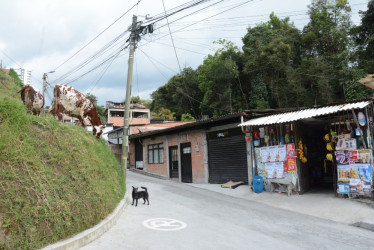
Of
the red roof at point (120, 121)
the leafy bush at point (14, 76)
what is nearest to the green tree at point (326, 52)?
the red roof at point (120, 121)

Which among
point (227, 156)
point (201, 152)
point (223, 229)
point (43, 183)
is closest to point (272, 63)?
point (201, 152)

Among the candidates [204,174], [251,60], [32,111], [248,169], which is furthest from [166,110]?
[32,111]

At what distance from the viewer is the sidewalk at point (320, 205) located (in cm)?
Result: 823

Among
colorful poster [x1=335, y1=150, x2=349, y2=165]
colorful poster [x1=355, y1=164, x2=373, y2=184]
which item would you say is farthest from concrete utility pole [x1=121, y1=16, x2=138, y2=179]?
colorful poster [x1=355, y1=164, x2=373, y2=184]

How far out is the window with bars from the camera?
20.0 metres

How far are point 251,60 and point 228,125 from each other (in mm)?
17858

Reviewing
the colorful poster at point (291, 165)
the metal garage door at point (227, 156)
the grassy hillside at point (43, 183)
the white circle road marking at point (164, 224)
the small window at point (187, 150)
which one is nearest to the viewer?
the grassy hillside at point (43, 183)

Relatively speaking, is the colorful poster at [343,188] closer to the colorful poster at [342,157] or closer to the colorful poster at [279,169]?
the colorful poster at [342,157]

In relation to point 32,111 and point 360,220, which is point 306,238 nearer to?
point 360,220

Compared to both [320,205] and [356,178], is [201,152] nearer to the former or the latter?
[320,205]

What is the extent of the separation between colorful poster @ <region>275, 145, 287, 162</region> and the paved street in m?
2.22

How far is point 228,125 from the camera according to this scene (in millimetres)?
13969

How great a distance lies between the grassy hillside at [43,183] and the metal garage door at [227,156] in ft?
25.9

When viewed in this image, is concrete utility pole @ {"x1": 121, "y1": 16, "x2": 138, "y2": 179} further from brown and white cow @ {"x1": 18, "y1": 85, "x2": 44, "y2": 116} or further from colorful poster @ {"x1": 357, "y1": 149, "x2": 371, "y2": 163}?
colorful poster @ {"x1": 357, "y1": 149, "x2": 371, "y2": 163}
